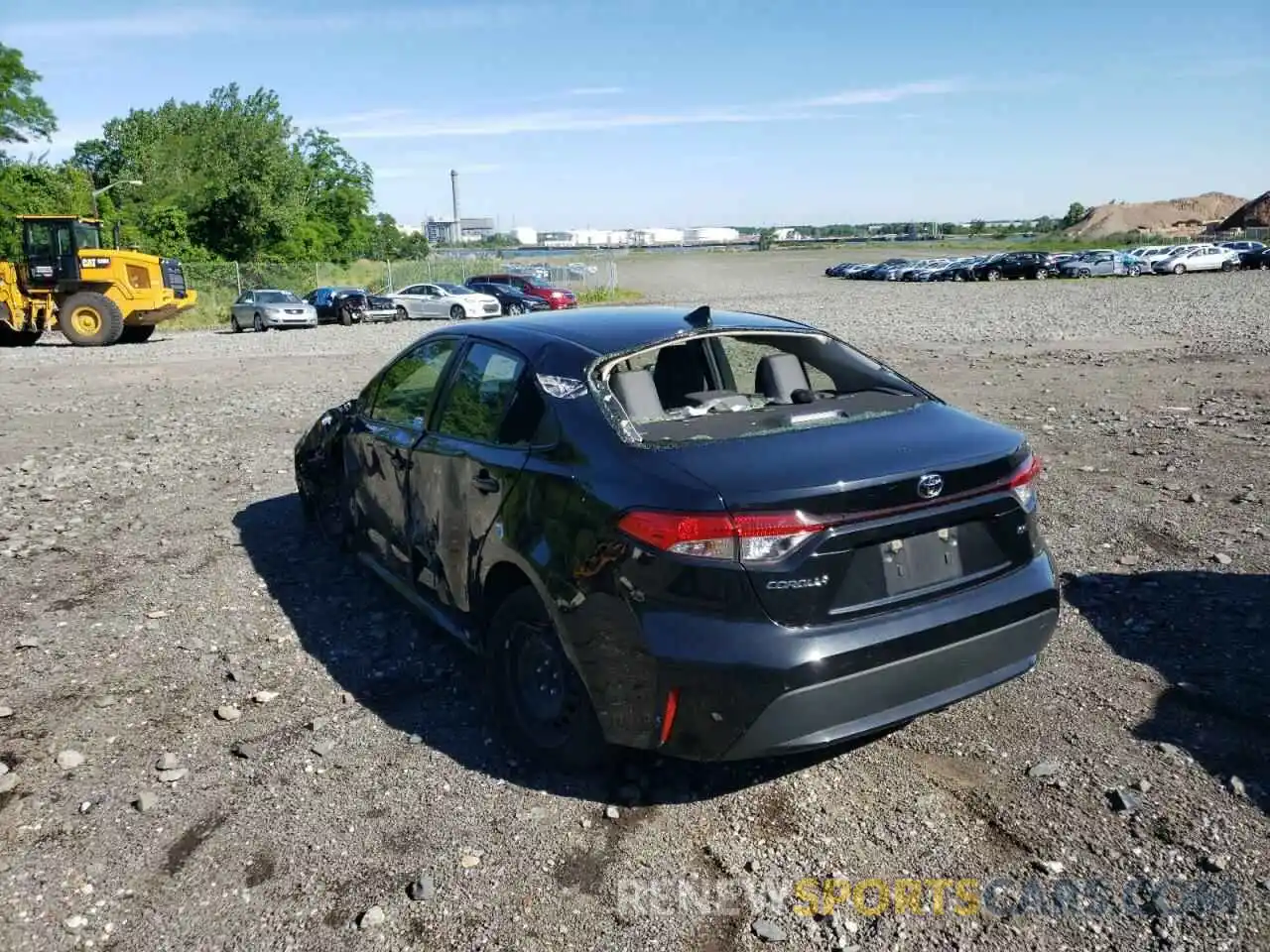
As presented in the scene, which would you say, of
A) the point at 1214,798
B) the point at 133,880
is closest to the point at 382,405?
the point at 133,880

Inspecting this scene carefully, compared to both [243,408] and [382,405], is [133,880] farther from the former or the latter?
[243,408]

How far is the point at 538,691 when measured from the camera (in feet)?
12.3

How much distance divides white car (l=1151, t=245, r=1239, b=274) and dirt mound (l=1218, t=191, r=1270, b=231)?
204 feet

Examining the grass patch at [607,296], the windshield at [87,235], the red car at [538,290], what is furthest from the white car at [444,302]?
the windshield at [87,235]

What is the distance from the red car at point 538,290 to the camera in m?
38.1

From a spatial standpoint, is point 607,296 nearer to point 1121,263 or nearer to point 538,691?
point 1121,263

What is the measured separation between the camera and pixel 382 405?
5.28 metres

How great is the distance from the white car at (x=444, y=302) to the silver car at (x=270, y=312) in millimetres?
4176

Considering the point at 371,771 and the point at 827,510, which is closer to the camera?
the point at 827,510

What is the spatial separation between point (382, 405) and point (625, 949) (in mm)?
3259

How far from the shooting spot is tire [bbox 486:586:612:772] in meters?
3.51

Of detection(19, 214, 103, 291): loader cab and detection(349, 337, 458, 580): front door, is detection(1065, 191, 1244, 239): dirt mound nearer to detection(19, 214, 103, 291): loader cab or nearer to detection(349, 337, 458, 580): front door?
detection(19, 214, 103, 291): loader cab

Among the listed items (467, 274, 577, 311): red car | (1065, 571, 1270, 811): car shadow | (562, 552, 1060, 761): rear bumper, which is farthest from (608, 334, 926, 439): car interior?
(467, 274, 577, 311): red car

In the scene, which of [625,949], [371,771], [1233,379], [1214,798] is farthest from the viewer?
[1233,379]
